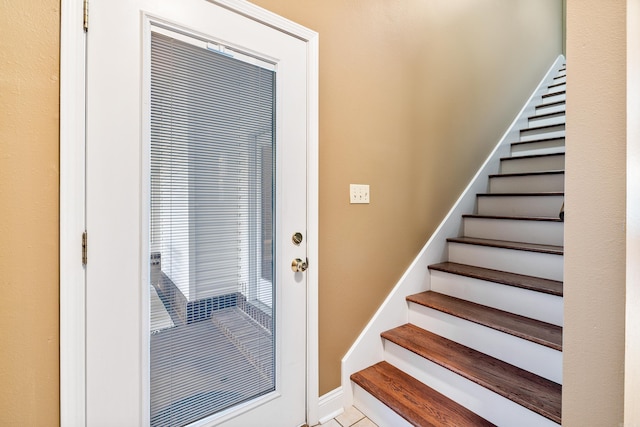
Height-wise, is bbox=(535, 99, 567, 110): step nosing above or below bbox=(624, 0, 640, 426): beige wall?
above

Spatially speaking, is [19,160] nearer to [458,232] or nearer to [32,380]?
[32,380]

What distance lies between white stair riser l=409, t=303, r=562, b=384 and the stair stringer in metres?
0.15

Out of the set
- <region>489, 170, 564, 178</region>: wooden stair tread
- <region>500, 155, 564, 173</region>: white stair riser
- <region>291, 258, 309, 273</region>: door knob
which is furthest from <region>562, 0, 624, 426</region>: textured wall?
<region>500, 155, 564, 173</region>: white stair riser

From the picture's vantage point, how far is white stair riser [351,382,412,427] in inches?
54.2

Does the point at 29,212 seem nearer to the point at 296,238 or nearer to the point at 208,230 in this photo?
the point at 208,230

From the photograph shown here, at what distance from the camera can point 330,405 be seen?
1535 millimetres

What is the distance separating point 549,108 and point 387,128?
2409 millimetres

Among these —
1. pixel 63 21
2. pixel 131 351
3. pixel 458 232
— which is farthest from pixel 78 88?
pixel 458 232

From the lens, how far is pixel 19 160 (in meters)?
0.84

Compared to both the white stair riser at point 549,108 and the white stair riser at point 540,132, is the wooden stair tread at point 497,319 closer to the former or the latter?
the white stair riser at point 540,132

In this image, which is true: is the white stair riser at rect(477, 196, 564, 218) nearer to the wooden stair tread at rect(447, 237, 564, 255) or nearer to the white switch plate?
the wooden stair tread at rect(447, 237, 564, 255)

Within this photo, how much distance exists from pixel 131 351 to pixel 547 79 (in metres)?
4.59

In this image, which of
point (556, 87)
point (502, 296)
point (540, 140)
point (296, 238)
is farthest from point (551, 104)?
point (296, 238)

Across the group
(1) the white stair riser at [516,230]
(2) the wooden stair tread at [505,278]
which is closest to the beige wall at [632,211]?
(2) the wooden stair tread at [505,278]
